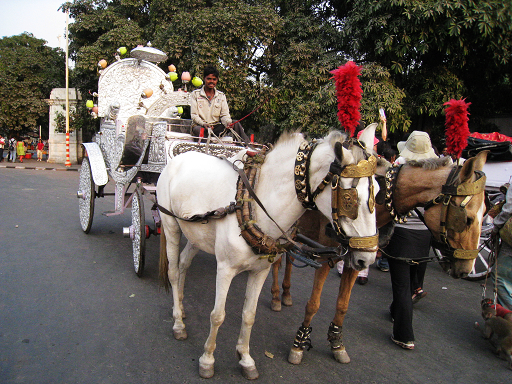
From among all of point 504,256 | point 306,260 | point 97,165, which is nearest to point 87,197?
point 97,165

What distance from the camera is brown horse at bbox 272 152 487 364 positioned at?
2.46 m

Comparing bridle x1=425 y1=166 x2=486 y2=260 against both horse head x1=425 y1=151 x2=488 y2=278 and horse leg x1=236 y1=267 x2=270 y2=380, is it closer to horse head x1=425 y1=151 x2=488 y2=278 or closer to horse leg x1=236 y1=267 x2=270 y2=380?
horse head x1=425 y1=151 x2=488 y2=278

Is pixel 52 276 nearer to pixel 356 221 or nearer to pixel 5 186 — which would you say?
pixel 356 221

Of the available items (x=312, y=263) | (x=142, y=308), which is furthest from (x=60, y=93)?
(x=312, y=263)

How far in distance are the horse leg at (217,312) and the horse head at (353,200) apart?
0.86m

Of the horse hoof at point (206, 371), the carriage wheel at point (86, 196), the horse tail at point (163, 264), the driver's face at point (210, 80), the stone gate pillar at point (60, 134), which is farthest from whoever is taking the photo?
the stone gate pillar at point (60, 134)

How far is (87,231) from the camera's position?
20.0ft

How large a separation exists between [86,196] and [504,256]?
5663 mm

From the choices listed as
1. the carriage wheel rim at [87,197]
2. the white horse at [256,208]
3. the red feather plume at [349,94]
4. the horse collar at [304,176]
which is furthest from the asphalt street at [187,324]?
the red feather plume at [349,94]

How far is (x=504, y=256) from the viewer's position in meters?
3.30

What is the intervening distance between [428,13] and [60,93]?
1861 centimetres

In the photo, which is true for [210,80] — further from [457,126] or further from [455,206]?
[455,206]

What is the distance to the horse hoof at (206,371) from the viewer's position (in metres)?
2.63

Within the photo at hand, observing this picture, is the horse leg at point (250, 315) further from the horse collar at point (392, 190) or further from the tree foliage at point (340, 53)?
the tree foliage at point (340, 53)
